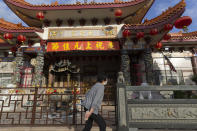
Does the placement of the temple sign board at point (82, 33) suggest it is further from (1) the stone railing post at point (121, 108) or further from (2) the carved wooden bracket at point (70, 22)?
(1) the stone railing post at point (121, 108)

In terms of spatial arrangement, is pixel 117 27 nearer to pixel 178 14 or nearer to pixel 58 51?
pixel 178 14

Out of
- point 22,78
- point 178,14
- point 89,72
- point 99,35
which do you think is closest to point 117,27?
point 99,35

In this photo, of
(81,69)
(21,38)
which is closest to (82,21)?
(81,69)

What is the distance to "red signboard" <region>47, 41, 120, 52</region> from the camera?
729cm

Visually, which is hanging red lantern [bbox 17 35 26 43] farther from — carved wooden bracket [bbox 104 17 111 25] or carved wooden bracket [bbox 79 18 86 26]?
carved wooden bracket [bbox 104 17 111 25]

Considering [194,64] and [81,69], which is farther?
[81,69]

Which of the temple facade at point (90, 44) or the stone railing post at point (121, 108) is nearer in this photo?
the stone railing post at point (121, 108)

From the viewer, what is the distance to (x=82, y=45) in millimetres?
7355

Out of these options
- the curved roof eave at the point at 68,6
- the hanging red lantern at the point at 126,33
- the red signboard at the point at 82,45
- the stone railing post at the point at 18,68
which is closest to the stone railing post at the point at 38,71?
the red signboard at the point at 82,45

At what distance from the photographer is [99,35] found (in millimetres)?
7605

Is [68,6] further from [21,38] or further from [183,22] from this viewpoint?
[183,22]

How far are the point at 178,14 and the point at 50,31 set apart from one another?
7289 millimetres

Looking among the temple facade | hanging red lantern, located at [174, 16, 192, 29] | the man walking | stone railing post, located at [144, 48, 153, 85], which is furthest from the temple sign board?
the man walking

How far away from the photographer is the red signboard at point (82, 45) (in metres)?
7.29
